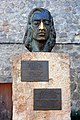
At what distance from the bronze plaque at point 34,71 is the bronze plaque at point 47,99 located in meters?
0.19

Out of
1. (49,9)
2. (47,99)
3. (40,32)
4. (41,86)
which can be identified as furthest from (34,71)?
(49,9)

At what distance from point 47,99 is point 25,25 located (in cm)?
662

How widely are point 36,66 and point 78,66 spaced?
633cm

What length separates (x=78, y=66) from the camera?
11078 millimetres

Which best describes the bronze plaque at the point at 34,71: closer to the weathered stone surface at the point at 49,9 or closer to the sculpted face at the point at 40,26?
the sculpted face at the point at 40,26

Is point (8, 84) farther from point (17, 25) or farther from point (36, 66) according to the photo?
point (36, 66)

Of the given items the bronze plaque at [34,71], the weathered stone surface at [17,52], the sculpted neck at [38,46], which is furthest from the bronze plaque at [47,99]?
the weathered stone surface at [17,52]

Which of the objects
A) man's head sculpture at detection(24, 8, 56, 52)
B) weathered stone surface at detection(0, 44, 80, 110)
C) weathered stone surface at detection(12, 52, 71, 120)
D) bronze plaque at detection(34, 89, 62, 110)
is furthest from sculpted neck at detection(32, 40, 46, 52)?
weathered stone surface at detection(0, 44, 80, 110)

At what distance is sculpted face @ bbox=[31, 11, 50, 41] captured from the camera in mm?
5254

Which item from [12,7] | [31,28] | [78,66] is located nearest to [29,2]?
[12,7]

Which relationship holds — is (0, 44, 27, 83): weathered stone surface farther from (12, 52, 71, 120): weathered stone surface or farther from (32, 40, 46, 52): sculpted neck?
(12, 52, 71, 120): weathered stone surface

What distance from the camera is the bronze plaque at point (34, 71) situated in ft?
16.0

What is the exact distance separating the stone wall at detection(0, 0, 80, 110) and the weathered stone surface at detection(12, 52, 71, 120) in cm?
607

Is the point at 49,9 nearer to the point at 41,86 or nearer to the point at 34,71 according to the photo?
the point at 34,71
